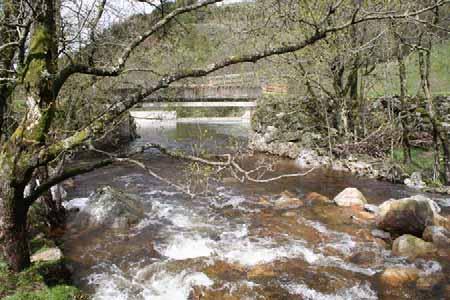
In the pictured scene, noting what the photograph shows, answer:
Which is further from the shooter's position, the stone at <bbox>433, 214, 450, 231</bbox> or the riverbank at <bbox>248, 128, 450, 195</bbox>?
the riverbank at <bbox>248, 128, 450, 195</bbox>

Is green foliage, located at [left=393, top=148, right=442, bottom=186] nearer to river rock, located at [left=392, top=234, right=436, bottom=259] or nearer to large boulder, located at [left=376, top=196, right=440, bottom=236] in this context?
large boulder, located at [left=376, top=196, right=440, bottom=236]

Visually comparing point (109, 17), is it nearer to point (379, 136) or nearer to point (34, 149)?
point (34, 149)

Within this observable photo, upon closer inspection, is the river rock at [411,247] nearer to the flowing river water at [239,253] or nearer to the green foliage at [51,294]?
the flowing river water at [239,253]

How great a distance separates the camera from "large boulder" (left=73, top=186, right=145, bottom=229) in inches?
366

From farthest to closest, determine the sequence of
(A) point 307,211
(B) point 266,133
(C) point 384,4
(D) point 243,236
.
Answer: (B) point 266,133
(C) point 384,4
(A) point 307,211
(D) point 243,236

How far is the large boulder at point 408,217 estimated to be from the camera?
855 cm

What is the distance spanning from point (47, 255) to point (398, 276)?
6026 mm

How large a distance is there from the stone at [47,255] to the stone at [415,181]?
1067 cm

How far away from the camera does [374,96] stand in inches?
706

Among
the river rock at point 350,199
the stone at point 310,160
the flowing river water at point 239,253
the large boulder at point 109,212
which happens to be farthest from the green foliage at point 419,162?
the large boulder at point 109,212

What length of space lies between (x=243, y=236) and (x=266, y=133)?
1168cm

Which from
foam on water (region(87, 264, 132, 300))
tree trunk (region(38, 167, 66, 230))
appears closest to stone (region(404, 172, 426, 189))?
foam on water (region(87, 264, 132, 300))

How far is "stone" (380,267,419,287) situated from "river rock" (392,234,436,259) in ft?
2.40

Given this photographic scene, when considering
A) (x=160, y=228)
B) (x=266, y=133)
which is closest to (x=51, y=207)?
(x=160, y=228)
